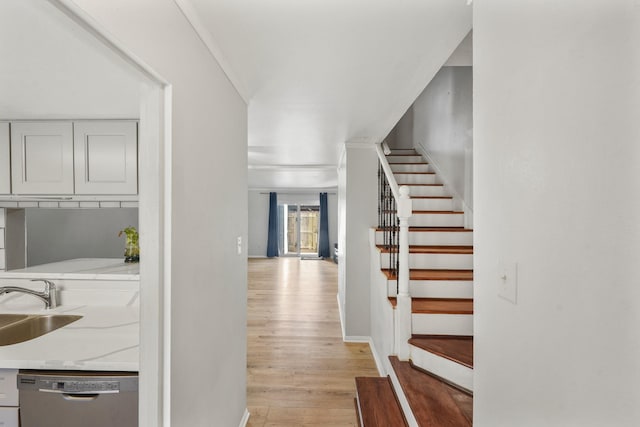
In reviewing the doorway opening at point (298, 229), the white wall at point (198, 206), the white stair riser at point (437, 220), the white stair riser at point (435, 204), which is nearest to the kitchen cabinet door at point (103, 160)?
the white wall at point (198, 206)

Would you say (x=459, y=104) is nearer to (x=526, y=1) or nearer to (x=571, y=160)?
(x=526, y=1)

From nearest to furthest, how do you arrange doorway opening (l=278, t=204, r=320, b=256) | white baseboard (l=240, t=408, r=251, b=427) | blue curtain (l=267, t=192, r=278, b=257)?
white baseboard (l=240, t=408, r=251, b=427) < blue curtain (l=267, t=192, r=278, b=257) < doorway opening (l=278, t=204, r=320, b=256)

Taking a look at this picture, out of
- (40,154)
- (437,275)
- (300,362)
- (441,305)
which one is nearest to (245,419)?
(300,362)

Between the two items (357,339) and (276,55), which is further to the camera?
Result: (357,339)

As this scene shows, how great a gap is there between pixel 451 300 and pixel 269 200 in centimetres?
854

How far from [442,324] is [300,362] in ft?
5.25

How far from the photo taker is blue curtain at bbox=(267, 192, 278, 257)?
1039 cm

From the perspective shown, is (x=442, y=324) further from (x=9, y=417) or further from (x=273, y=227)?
(x=273, y=227)

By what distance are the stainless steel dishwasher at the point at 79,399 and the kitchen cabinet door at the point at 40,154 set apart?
1.45 meters

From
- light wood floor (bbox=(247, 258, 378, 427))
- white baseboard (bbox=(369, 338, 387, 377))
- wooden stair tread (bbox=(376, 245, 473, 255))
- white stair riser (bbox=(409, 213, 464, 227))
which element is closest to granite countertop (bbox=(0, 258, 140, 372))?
light wood floor (bbox=(247, 258, 378, 427))

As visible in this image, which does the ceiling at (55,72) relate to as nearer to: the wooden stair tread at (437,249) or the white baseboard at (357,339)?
the wooden stair tread at (437,249)

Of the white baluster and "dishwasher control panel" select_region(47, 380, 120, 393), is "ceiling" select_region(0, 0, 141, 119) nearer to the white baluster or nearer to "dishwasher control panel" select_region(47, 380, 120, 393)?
"dishwasher control panel" select_region(47, 380, 120, 393)

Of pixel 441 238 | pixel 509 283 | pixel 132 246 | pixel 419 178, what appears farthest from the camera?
pixel 419 178

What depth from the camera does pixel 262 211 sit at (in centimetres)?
1053
